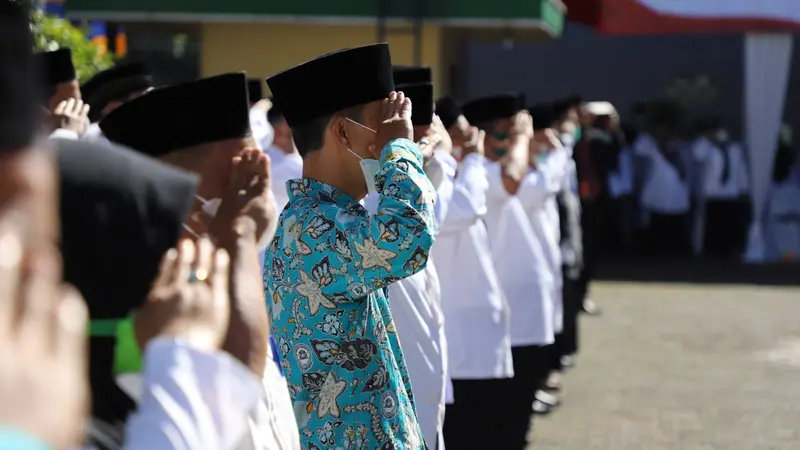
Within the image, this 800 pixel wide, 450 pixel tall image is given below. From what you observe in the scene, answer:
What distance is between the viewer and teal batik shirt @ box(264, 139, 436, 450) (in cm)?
324

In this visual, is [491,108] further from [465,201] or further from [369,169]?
[369,169]

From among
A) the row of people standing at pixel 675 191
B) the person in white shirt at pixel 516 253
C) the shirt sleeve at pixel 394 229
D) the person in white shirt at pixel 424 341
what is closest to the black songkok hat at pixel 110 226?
the shirt sleeve at pixel 394 229

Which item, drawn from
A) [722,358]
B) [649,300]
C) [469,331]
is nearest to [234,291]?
[469,331]

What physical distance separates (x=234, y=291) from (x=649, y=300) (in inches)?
481

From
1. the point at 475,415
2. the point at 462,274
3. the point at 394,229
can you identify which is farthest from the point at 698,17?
the point at 394,229

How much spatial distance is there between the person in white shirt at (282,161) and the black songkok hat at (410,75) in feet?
3.59

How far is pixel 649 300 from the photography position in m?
13.9

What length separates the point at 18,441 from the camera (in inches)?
51.4

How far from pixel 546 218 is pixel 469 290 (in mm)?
2606

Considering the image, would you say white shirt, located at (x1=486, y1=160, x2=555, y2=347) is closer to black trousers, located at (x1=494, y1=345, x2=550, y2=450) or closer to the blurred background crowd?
black trousers, located at (x1=494, y1=345, x2=550, y2=450)

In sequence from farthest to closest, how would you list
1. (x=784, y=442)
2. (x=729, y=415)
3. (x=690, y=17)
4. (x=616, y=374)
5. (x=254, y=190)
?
(x=690, y=17) → (x=616, y=374) → (x=729, y=415) → (x=784, y=442) → (x=254, y=190)

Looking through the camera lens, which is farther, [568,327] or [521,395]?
[568,327]

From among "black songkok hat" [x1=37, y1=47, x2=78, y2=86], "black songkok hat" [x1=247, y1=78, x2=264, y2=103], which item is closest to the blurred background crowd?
"black songkok hat" [x1=247, y1=78, x2=264, y2=103]

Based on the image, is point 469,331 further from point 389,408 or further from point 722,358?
point 722,358
